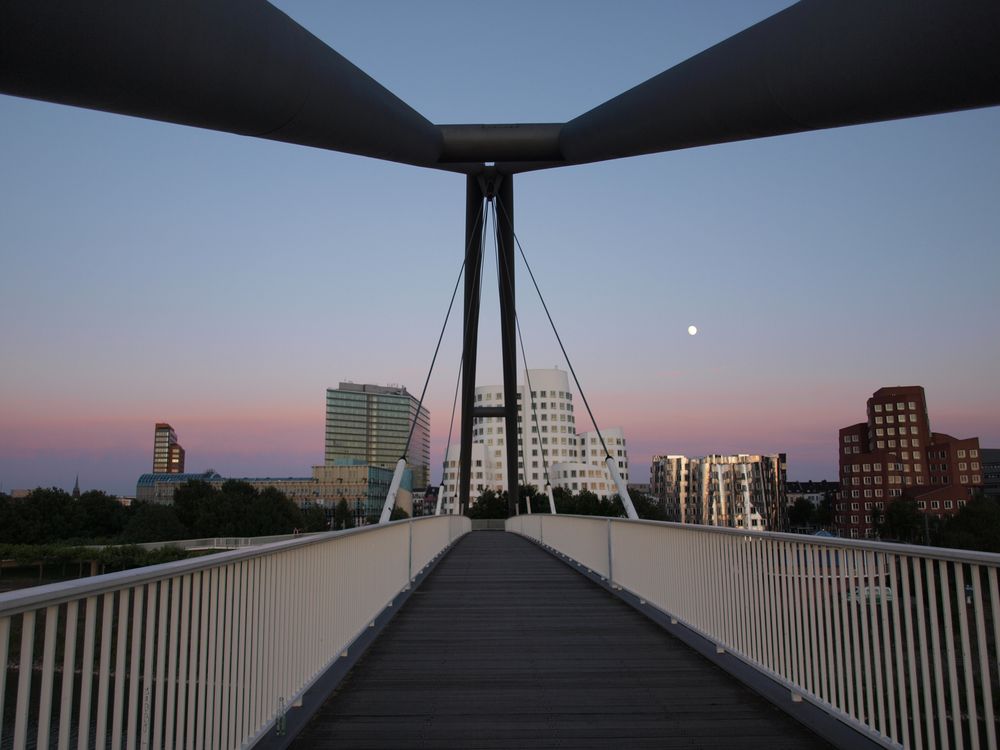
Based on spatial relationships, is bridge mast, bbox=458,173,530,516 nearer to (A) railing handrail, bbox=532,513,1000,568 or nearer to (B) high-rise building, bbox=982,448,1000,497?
(A) railing handrail, bbox=532,513,1000,568

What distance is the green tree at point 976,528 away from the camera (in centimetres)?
6172

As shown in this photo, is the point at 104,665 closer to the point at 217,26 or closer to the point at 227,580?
the point at 227,580

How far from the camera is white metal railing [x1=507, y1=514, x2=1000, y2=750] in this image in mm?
2789

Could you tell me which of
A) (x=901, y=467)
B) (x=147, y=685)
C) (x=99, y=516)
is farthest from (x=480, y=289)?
(x=901, y=467)

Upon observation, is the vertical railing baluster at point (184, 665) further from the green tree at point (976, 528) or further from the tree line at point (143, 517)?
the green tree at point (976, 528)

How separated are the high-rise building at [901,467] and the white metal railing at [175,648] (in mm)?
108066

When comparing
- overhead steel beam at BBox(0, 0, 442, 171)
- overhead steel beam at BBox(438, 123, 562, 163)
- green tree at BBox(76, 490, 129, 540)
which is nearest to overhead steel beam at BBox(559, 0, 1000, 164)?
overhead steel beam at BBox(0, 0, 442, 171)

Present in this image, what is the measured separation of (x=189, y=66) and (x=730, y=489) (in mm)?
134786

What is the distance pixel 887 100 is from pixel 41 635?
4004 mm

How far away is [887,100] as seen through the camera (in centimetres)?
357

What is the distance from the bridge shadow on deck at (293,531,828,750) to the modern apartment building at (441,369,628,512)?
98.3 meters

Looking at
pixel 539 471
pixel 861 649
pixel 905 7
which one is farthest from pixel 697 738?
pixel 539 471

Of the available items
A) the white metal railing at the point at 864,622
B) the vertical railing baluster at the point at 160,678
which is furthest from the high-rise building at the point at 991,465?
the vertical railing baluster at the point at 160,678

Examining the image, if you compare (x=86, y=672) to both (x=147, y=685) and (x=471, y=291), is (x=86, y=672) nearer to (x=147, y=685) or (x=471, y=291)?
(x=147, y=685)
